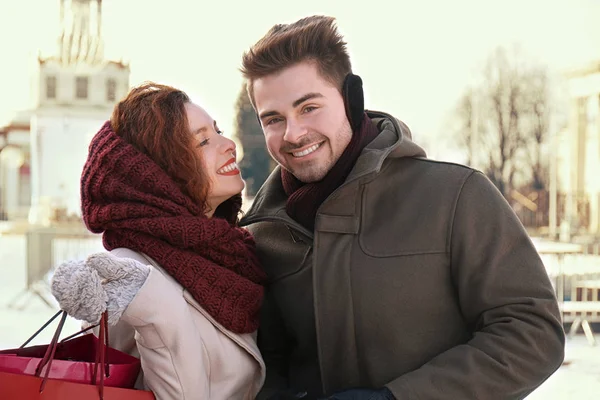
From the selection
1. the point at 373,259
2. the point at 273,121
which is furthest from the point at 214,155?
the point at 373,259

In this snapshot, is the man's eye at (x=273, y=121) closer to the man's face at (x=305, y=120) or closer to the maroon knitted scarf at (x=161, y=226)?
the man's face at (x=305, y=120)

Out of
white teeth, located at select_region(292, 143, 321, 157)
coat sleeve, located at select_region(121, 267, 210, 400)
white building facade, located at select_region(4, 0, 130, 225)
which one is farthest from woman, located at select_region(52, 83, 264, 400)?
white building facade, located at select_region(4, 0, 130, 225)

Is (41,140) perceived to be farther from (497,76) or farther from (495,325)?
(495,325)

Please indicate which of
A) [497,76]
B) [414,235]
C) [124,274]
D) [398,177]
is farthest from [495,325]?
[497,76]

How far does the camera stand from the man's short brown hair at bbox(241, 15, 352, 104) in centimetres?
263

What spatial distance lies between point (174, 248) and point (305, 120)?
1.93ft

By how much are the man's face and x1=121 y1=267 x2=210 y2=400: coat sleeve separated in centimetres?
63

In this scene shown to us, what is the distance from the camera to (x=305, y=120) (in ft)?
8.56

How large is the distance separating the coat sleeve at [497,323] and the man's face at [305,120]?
19.8 inches

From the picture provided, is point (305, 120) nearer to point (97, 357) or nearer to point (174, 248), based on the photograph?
point (174, 248)

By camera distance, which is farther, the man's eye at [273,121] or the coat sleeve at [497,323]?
the man's eye at [273,121]

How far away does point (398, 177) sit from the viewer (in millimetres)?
2564

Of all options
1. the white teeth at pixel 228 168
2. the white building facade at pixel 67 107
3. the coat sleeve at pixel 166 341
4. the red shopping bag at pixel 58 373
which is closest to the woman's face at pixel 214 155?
the white teeth at pixel 228 168

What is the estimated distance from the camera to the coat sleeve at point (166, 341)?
2123 millimetres
